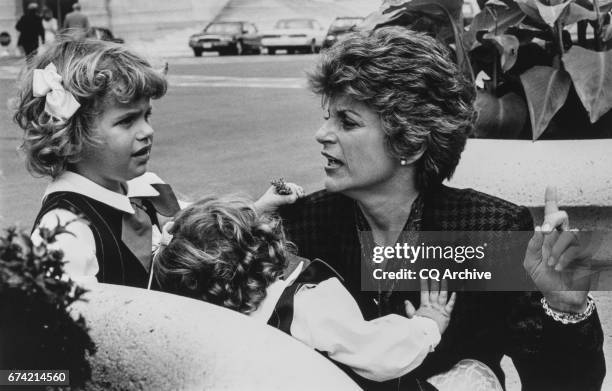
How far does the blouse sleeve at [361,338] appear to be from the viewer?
1.35m

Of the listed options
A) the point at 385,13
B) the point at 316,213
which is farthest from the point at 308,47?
the point at 316,213

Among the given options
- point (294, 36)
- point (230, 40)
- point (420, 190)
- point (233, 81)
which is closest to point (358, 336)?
point (420, 190)

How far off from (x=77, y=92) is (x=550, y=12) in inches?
62.2

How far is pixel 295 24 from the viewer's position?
927 centimetres

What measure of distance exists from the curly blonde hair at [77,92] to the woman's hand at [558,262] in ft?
2.09

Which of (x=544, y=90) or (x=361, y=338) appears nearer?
(x=361, y=338)

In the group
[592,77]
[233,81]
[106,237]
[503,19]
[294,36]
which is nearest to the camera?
[106,237]

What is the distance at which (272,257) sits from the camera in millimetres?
1444

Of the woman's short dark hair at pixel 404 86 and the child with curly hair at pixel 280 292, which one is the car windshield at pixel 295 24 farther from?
the child with curly hair at pixel 280 292

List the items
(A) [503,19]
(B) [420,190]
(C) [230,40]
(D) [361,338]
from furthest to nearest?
(C) [230,40] → (A) [503,19] → (B) [420,190] → (D) [361,338]

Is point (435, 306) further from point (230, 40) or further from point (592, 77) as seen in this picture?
point (230, 40)

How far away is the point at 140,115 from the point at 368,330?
1.64 feet

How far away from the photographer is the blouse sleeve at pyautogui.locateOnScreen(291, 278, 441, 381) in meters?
1.35

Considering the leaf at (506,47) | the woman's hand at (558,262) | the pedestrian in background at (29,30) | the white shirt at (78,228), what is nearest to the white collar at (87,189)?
the white shirt at (78,228)
